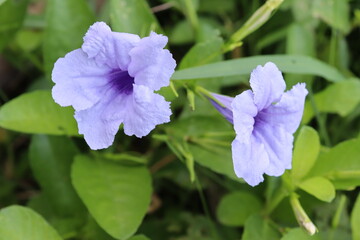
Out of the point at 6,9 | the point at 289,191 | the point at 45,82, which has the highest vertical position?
the point at 6,9

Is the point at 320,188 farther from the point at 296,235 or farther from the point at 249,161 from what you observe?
the point at 249,161

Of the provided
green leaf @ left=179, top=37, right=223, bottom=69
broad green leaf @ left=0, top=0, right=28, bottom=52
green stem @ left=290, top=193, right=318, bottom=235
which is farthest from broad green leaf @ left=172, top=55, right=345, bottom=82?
broad green leaf @ left=0, top=0, right=28, bottom=52

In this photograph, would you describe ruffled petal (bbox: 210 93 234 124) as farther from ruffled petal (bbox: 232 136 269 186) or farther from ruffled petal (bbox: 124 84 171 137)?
ruffled petal (bbox: 124 84 171 137)

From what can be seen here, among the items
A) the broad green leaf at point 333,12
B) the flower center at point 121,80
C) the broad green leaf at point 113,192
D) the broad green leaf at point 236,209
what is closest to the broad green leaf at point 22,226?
the broad green leaf at point 113,192

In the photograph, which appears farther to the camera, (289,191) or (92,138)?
(289,191)

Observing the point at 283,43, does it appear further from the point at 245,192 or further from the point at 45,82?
the point at 45,82

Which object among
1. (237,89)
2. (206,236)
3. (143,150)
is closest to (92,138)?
(206,236)

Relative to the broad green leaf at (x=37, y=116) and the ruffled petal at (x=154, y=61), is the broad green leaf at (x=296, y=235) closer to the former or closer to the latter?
the ruffled petal at (x=154, y=61)
